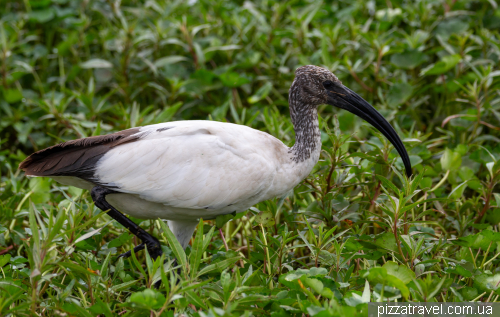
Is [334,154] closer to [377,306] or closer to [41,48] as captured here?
[377,306]

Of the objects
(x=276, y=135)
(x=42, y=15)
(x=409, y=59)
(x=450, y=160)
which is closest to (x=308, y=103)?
(x=276, y=135)

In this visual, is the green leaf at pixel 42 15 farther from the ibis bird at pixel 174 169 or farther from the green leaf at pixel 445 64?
the green leaf at pixel 445 64

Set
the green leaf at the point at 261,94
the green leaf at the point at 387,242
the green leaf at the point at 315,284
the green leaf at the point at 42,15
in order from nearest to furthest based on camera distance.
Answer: the green leaf at the point at 315,284, the green leaf at the point at 387,242, the green leaf at the point at 261,94, the green leaf at the point at 42,15

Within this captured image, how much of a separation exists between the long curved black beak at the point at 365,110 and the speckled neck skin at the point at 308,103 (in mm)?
64

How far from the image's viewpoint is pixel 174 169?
3.16 meters

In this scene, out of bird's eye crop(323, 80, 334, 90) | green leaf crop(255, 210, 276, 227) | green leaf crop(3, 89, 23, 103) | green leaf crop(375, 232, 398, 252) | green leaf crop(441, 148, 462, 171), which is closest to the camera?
green leaf crop(375, 232, 398, 252)

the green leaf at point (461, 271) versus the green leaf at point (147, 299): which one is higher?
the green leaf at point (147, 299)

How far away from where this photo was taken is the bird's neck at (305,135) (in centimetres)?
342

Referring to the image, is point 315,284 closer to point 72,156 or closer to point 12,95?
point 72,156

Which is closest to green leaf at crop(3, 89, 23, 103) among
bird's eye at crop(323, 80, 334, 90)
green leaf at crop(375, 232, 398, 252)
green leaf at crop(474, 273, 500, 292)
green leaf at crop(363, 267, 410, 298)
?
Answer: bird's eye at crop(323, 80, 334, 90)

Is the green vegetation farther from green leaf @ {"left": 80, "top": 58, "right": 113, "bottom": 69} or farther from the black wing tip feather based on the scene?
the black wing tip feather

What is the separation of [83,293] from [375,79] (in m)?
3.38

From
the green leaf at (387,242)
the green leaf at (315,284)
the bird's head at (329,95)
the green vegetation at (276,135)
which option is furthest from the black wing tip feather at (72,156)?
the green leaf at (387,242)

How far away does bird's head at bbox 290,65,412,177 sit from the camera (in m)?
3.49
